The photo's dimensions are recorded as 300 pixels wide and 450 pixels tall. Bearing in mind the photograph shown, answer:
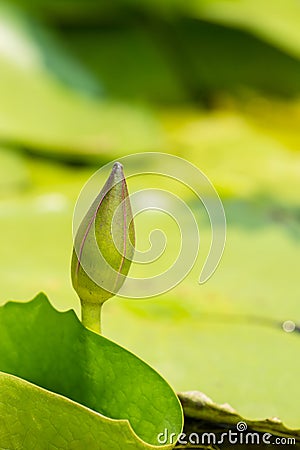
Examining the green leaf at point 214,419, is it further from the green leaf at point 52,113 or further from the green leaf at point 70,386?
the green leaf at point 52,113

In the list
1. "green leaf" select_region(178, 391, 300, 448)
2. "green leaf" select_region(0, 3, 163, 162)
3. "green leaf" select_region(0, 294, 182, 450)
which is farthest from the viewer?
"green leaf" select_region(0, 3, 163, 162)

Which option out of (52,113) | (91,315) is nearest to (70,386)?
(91,315)

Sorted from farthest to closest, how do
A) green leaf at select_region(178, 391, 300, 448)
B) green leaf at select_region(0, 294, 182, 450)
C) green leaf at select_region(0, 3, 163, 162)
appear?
green leaf at select_region(0, 3, 163, 162), green leaf at select_region(178, 391, 300, 448), green leaf at select_region(0, 294, 182, 450)

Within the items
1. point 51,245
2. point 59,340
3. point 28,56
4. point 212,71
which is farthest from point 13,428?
point 212,71

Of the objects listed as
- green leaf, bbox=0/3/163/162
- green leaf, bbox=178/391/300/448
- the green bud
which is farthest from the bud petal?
green leaf, bbox=0/3/163/162

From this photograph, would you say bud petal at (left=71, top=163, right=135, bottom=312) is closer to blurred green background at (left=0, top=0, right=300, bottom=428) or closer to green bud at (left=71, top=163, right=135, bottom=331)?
green bud at (left=71, top=163, right=135, bottom=331)

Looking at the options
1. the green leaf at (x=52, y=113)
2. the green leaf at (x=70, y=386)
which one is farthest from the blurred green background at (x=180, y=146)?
the green leaf at (x=70, y=386)
